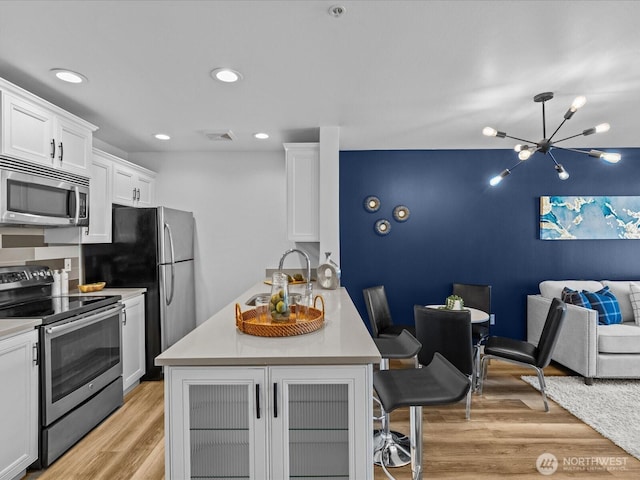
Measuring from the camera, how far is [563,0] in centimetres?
170

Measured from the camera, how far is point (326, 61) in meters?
2.26

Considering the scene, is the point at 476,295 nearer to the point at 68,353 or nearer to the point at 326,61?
the point at 326,61

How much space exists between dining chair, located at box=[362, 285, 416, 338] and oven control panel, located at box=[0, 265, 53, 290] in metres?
2.67

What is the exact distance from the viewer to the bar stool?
7.59ft

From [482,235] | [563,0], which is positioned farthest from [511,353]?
[563,0]

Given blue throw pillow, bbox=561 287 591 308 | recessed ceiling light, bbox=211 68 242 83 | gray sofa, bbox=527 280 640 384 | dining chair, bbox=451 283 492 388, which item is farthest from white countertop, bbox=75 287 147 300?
blue throw pillow, bbox=561 287 591 308

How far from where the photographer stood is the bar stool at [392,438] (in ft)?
7.59

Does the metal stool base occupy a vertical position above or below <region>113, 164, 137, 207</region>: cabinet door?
below

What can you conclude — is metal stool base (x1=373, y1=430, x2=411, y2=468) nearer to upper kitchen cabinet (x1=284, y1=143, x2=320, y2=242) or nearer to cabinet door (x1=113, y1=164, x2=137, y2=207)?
upper kitchen cabinet (x1=284, y1=143, x2=320, y2=242)

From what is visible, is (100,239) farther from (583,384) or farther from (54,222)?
(583,384)

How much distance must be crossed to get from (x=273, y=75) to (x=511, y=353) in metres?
2.85

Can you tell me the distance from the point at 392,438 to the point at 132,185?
3435mm

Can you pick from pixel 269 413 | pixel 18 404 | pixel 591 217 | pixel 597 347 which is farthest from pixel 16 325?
pixel 591 217

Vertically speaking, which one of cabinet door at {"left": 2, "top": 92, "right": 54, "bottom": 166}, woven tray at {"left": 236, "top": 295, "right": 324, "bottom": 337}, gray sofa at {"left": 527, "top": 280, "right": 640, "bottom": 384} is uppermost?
cabinet door at {"left": 2, "top": 92, "right": 54, "bottom": 166}
